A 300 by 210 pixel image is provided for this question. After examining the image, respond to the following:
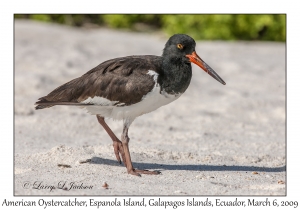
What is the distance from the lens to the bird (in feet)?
21.9

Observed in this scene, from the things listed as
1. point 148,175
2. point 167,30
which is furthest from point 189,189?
point 167,30

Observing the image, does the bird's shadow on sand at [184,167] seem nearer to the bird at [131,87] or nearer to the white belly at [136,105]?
the bird at [131,87]

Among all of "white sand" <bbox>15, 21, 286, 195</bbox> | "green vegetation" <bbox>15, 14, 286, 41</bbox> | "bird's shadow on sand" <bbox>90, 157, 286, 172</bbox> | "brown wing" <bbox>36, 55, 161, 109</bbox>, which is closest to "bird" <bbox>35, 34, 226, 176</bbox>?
"brown wing" <bbox>36, 55, 161, 109</bbox>

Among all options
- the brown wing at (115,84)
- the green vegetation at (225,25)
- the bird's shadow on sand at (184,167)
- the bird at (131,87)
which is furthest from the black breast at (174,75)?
the green vegetation at (225,25)

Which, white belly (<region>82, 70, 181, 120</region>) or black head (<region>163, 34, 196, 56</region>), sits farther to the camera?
black head (<region>163, 34, 196, 56</region>)

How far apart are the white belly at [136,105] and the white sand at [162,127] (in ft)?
2.13

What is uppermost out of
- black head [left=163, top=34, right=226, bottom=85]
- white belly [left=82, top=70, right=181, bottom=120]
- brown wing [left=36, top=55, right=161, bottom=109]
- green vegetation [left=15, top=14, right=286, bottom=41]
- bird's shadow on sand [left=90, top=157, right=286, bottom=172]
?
green vegetation [left=15, top=14, right=286, bottom=41]

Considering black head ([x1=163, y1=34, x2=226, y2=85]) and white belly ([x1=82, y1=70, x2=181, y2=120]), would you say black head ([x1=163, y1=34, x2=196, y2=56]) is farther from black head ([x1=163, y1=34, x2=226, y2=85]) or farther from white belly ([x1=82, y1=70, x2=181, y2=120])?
white belly ([x1=82, y1=70, x2=181, y2=120])

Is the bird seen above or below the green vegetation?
below

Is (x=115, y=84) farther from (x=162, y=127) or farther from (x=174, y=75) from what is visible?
(x=162, y=127)

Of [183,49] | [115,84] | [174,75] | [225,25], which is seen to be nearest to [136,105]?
[115,84]

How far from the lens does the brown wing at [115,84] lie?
6.65 meters

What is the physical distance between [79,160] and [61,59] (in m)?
5.80
